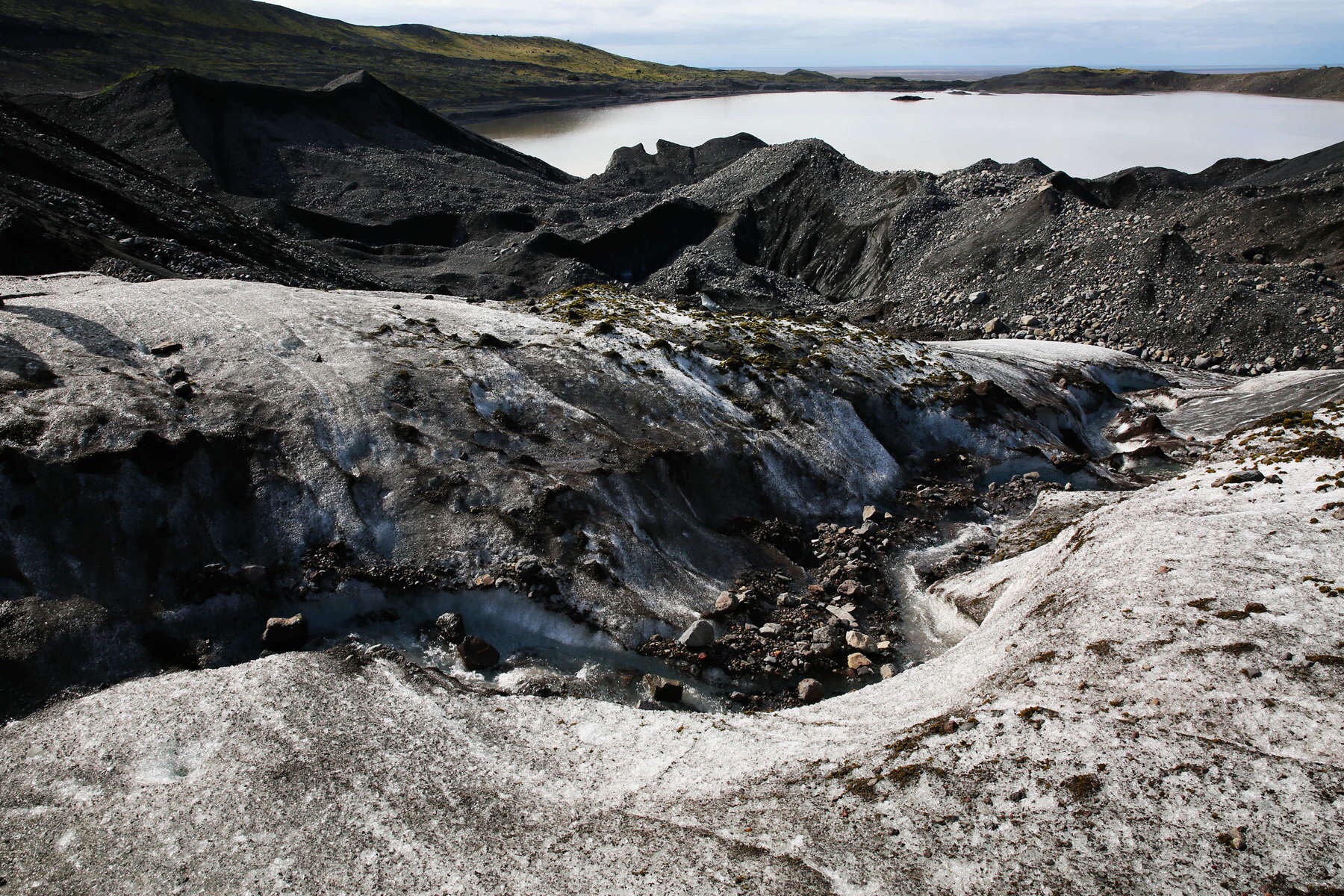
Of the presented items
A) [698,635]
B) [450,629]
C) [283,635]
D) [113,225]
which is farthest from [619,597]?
[113,225]

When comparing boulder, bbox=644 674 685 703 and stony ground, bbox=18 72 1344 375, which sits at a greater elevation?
stony ground, bbox=18 72 1344 375

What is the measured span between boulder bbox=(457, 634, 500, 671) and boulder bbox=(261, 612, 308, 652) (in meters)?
3.14

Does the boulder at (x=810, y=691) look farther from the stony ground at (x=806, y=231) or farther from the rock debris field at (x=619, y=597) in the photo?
the stony ground at (x=806, y=231)

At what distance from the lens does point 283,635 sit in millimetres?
15344

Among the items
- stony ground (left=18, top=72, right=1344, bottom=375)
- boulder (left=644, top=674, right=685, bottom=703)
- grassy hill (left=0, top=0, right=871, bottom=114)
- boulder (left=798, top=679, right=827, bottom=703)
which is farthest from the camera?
grassy hill (left=0, top=0, right=871, bottom=114)

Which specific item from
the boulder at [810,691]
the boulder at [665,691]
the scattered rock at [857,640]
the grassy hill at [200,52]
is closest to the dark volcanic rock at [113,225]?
the boulder at [665,691]

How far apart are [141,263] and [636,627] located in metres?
26.3

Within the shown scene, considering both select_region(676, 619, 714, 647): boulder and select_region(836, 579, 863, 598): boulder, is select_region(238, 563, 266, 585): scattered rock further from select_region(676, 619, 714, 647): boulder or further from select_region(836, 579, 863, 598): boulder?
select_region(836, 579, 863, 598): boulder

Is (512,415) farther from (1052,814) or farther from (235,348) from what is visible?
(1052,814)

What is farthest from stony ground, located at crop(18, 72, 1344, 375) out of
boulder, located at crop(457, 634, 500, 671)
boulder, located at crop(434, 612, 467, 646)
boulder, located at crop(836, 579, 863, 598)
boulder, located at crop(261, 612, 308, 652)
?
boulder, located at crop(836, 579, 863, 598)

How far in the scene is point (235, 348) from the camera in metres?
21.2

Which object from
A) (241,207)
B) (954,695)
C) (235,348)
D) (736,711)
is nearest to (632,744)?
(736,711)

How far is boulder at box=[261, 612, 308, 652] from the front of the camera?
602 inches

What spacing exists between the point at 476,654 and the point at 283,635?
3814 mm
